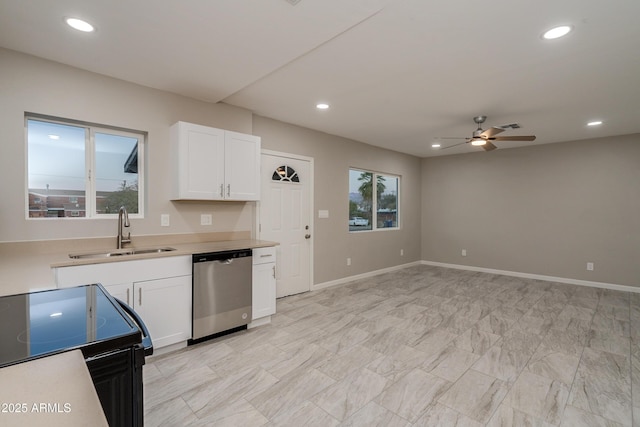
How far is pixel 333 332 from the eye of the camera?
317cm

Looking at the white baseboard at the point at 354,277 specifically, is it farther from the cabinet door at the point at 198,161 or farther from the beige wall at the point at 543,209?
the cabinet door at the point at 198,161

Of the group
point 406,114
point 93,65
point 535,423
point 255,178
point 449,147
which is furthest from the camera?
point 449,147

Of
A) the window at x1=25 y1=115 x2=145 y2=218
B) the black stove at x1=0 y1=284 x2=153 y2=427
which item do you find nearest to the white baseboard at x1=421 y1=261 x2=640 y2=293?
the window at x1=25 y1=115 x2=145 y2=218

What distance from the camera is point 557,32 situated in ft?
6.98

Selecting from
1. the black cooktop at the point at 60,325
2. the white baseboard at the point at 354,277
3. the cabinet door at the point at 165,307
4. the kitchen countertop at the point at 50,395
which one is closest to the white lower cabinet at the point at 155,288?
the cabinet door at the point at 165,307

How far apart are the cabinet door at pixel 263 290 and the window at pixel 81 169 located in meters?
1.36

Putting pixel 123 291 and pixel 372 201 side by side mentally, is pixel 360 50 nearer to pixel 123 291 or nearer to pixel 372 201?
Answer: pixel 123 291

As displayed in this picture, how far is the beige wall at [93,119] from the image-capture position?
235 cm

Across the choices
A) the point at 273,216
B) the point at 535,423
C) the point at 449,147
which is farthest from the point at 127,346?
the point at 449,147

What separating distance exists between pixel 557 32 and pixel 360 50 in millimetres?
1393

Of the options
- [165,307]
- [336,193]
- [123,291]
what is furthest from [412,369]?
[336,193]

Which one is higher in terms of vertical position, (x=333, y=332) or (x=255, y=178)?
(x=255, y=178)

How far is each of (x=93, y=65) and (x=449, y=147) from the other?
557cm

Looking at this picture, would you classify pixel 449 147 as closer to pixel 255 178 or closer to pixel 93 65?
pixel 255 178
